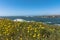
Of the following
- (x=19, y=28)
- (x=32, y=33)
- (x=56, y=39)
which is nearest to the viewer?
(x=56, y=39)

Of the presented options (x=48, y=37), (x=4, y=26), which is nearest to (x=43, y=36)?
(x=48, y=37)

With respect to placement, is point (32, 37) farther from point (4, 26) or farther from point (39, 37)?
point (4, 26)

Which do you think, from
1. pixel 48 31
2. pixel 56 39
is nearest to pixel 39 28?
pixel 48 31

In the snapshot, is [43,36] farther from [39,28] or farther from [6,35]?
[6,35]

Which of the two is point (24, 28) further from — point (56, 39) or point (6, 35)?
point (56, 39)

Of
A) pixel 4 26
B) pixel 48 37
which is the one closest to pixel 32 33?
pixel 48 37

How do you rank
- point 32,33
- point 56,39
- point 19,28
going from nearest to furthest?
1. point 56,39
2. point 32,33
3. point 19,28

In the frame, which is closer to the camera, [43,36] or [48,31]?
[43,36]

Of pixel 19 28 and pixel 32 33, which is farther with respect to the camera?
pixel 19 28
